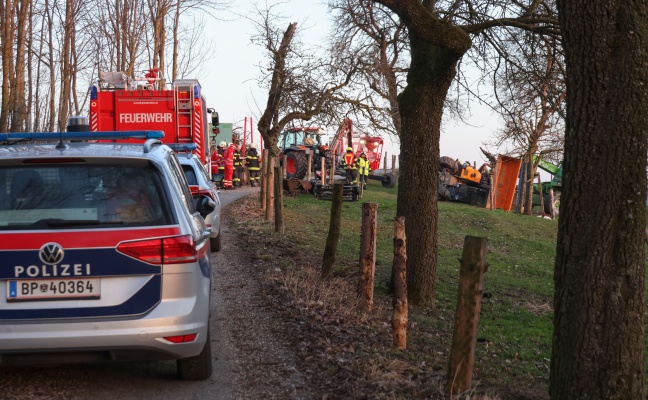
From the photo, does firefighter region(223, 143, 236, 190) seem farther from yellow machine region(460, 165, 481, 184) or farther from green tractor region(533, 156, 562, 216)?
green tractor region(533, 156, 562, 216)

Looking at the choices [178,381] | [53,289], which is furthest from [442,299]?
[53,289]

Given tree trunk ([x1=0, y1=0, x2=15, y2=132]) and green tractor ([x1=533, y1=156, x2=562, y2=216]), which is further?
green tractor ([x1=533, y1=156, x2=562, y2=216])

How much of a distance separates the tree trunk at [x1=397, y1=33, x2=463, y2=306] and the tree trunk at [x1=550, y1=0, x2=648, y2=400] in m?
4.91

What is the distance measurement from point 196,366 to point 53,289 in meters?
1.38

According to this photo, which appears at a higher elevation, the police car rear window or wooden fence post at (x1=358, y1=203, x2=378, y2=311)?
the police car rear window

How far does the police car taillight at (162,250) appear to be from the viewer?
5094 millimetres

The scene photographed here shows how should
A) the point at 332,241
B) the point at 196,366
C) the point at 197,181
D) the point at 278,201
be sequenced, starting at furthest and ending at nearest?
1. the point at 278,201
2. the point at 197,181
3. the point at 332,241
4. the point at 196,366

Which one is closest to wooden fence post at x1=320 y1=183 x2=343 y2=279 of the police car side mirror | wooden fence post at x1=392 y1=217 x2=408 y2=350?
wooden fence post at x1=392 y1=217 x2=408 y2=350

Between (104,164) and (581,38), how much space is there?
320 centimetres

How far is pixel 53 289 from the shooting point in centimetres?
503

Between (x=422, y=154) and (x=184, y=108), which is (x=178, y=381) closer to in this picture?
(x=422, y=154)

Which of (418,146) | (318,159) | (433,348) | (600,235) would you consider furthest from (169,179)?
(318,159)

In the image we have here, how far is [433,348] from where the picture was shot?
8.17 metres

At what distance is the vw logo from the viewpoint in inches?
196
